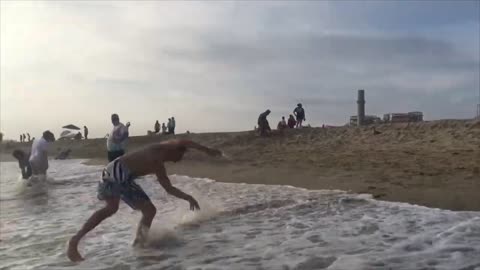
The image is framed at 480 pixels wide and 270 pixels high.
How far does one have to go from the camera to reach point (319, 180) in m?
12.3

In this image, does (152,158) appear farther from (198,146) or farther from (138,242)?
(138,242)

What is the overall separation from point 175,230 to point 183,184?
704 cm

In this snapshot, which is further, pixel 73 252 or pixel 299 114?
pixel 299 114

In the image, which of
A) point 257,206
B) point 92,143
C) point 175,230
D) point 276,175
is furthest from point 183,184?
point 92,143

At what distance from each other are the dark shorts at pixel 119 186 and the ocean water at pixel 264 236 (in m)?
0.60

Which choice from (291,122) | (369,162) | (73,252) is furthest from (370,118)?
(73,252)

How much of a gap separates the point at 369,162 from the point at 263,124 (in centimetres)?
937

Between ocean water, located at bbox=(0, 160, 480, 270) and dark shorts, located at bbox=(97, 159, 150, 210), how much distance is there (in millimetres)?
603

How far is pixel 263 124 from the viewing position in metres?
22.7

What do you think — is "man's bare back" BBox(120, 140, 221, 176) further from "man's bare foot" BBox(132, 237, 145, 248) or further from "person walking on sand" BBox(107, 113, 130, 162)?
"person walking on sand" BBox(107, 113, 130, 162)

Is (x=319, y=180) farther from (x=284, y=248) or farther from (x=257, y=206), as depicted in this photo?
(x=284, y=248)

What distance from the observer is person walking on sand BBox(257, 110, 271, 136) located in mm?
22719

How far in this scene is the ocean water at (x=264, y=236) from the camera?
548 cm

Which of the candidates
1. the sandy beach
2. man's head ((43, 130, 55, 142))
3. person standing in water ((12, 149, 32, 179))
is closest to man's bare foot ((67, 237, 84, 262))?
the sandy beach
